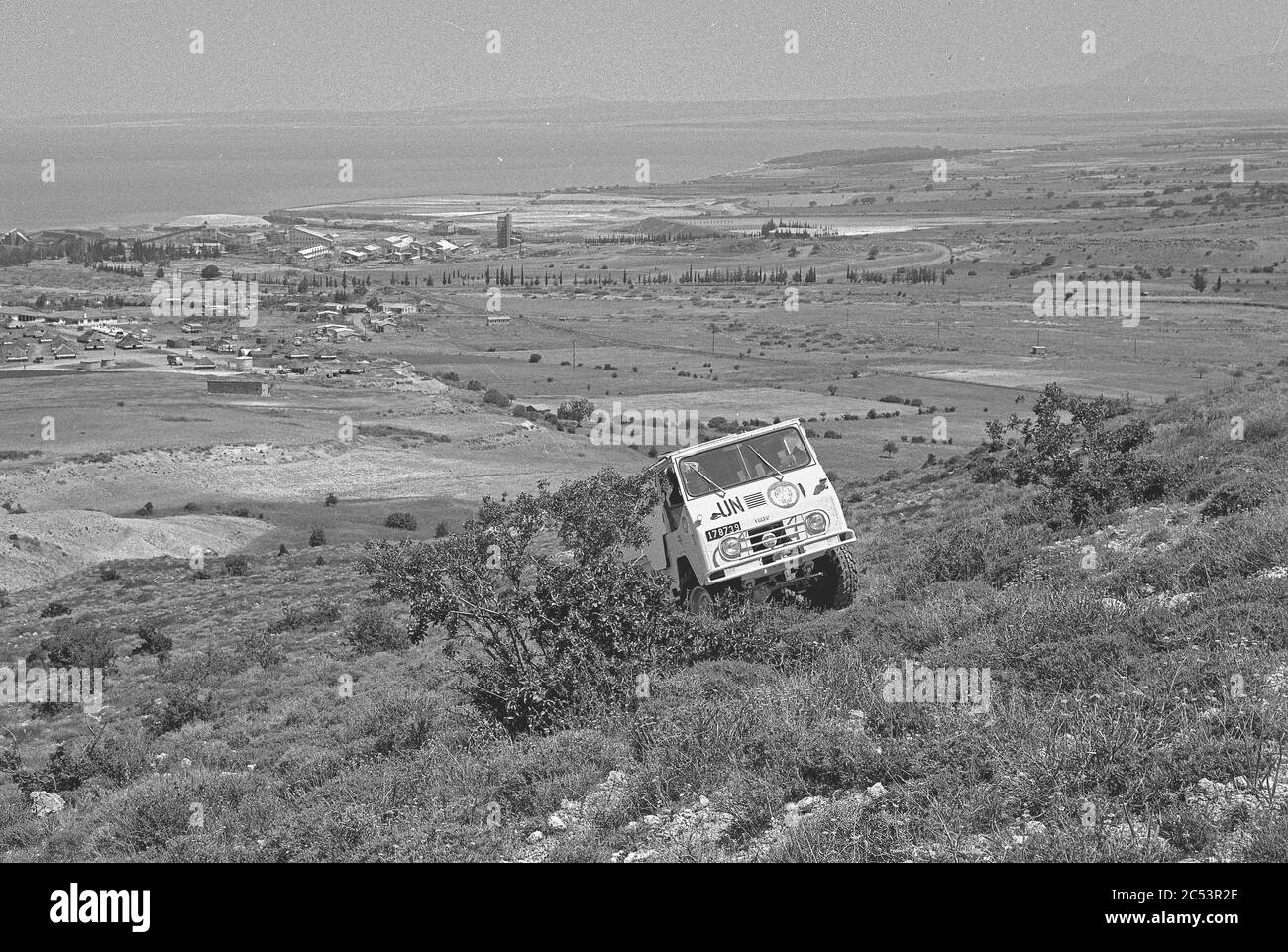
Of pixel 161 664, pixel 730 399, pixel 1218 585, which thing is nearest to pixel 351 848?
pixel 1218 585

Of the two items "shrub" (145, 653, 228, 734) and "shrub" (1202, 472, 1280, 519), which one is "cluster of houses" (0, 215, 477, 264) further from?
"shrub" (1202, 472, 1280, 519)

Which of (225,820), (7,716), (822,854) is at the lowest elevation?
(7,716)

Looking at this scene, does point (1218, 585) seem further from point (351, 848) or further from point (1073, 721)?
point (351, 848)

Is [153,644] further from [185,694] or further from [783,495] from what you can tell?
[783,495]

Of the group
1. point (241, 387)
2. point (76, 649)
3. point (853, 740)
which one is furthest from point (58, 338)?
point (853, 740)

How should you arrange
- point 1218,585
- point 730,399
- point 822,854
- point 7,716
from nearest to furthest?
point 822,854, point 1218,585, point 7,716, point 730,399

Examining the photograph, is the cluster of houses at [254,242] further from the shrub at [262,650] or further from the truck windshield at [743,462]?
the truck windshield at [743,462]

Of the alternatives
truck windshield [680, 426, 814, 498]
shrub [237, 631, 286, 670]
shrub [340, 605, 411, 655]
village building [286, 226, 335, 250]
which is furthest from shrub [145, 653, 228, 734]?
village building [286, 226, 335, 250]
